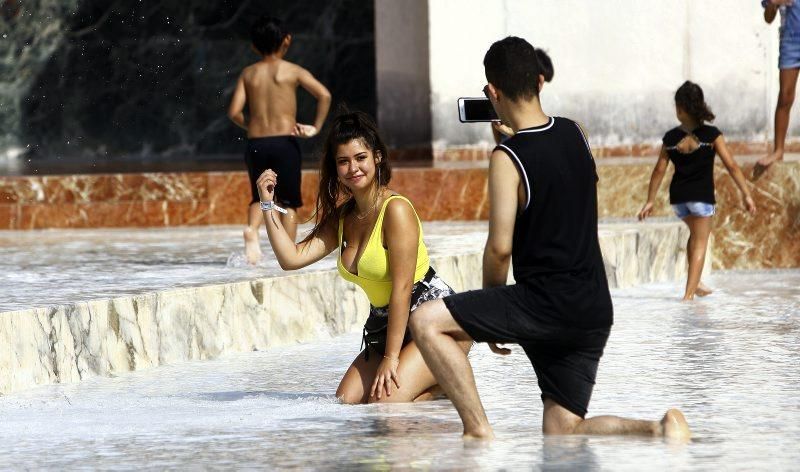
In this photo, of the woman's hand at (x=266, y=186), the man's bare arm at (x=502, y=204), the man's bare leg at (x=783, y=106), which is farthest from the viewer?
the man's bare leg at (x=783, y=106)

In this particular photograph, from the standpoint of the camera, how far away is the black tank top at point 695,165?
893 centimetres

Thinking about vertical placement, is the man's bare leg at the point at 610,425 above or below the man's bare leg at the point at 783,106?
below

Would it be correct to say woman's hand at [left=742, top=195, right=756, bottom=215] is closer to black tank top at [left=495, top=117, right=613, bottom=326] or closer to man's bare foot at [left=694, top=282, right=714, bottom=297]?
man's bare foot at [left=694, top=282, right=714, bottom=297]

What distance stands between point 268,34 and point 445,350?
16.6 feet

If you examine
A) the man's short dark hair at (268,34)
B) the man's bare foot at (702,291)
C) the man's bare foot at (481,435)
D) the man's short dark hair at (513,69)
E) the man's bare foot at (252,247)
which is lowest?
the man's bare foot at (702,291)

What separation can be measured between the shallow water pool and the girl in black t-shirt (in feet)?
3.47

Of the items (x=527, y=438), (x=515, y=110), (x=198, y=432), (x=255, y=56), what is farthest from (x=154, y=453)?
(x=255, y=56)

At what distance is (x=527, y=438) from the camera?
490 cm

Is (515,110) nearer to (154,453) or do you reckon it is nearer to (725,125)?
(154,453)

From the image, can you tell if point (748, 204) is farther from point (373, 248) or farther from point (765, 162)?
point (373, 248)

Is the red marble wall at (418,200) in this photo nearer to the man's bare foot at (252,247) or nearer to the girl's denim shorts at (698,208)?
the girl's denim shorts at (698,208)

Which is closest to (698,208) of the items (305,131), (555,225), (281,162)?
(305,131)

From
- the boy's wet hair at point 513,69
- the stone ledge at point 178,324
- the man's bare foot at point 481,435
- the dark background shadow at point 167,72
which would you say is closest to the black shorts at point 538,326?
the man's bare foot at point 481,435

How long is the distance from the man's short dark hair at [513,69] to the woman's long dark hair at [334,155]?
100 cm
